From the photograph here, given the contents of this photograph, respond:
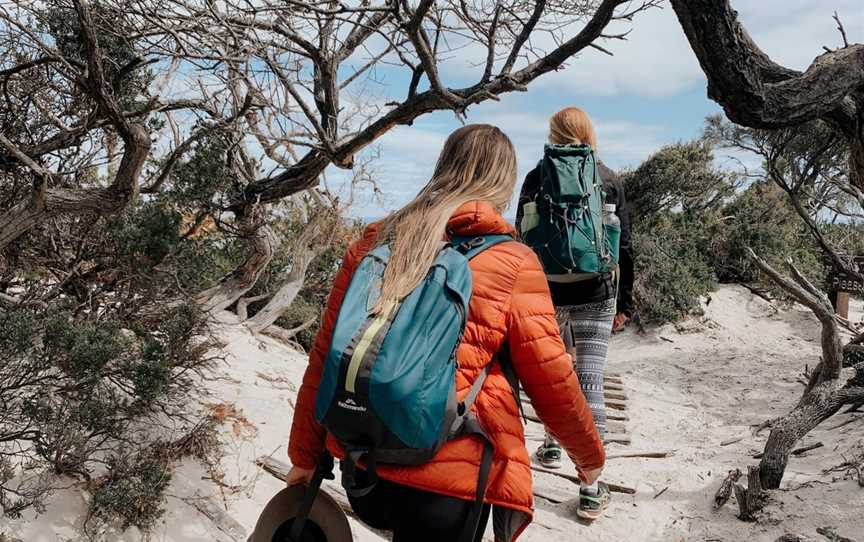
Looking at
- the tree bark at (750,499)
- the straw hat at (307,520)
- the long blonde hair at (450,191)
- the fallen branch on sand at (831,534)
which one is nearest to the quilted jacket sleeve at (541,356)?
the long blonde hair at (450,191)

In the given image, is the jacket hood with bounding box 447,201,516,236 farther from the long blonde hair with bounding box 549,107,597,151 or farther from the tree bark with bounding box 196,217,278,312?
the tree bark with bounding box 196,217,278,312

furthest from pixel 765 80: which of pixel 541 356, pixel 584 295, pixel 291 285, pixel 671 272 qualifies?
pixel 671 272

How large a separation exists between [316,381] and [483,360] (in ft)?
1.90

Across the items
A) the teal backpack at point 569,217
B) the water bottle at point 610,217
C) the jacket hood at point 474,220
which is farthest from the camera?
the water bottle at point 610,217

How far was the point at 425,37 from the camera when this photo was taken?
4.42 meters

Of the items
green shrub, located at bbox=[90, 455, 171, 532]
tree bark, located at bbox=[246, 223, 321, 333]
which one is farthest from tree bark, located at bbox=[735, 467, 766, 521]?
tree bark, located at bbox=[246, 223, 321, 333]

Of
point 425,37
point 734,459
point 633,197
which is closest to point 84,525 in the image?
point 425,37

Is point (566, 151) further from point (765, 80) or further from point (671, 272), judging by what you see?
point (671, 272)

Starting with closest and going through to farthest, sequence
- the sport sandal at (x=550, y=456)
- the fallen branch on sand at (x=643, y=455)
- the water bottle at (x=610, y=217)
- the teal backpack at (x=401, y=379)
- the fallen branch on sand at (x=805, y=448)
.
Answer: the teal backpack at (x=401, y=379) < the water bottle at (x=610, y=217) < the sport sandal at (x=550, y=456) < the fallen branch on sand at (x=805, y=448) < the fallen branch on sand at (x=643, y=455)

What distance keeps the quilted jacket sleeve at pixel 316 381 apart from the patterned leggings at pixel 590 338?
2.04 meters

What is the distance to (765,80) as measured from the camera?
3578 mm

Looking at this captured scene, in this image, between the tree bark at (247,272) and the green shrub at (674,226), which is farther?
the green shrub at (674,226)

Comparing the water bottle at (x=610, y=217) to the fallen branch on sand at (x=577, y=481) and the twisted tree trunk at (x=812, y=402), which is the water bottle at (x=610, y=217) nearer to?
the twisted tree trunk at (x=812, y=402)

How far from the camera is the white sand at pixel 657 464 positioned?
3.99m
